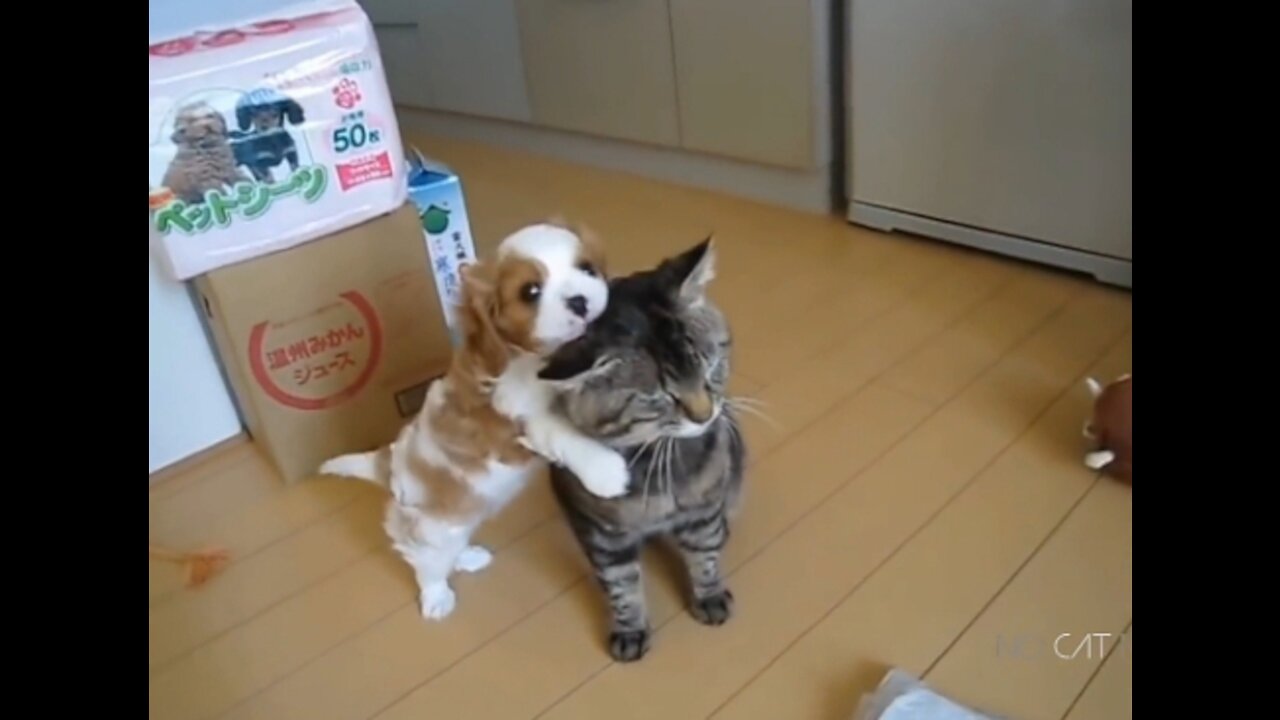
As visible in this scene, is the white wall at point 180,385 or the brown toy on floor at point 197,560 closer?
the brown toy on floor at point 197,560

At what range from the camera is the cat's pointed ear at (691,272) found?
3.25ft

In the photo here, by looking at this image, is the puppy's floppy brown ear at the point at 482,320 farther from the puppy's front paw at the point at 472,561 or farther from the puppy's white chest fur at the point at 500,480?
the puppy's front paw at the point at 472,561

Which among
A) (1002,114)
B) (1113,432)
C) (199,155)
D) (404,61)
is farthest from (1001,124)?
(404,61)

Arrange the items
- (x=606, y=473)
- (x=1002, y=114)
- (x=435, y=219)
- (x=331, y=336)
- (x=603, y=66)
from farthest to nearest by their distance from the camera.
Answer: (x=603, y=66)
(x=1002, y=114)
(x=435, y=219)
(x=331, y=336)
(x=606, y=473)

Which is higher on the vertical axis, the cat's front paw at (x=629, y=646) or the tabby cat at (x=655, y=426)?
the tabby cat at (x=655, y=426)

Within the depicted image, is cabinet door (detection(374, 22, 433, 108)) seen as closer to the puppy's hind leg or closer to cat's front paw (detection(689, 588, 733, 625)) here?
the puppy's hind leg

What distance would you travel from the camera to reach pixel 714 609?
1.19m

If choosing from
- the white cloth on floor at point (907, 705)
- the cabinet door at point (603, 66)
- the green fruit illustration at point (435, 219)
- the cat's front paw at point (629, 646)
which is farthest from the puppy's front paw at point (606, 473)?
the cabinet door at point (603, 66)

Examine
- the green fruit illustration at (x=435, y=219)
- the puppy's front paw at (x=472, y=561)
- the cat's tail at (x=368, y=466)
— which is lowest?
the puppy's front paw at (x=472, y=561)

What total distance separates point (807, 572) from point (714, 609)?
0.14 m

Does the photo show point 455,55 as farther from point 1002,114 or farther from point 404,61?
point 1002,114

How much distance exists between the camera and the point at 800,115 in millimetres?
2082

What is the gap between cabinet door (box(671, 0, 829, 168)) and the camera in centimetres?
203

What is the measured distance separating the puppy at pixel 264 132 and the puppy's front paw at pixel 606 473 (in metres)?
0.67
